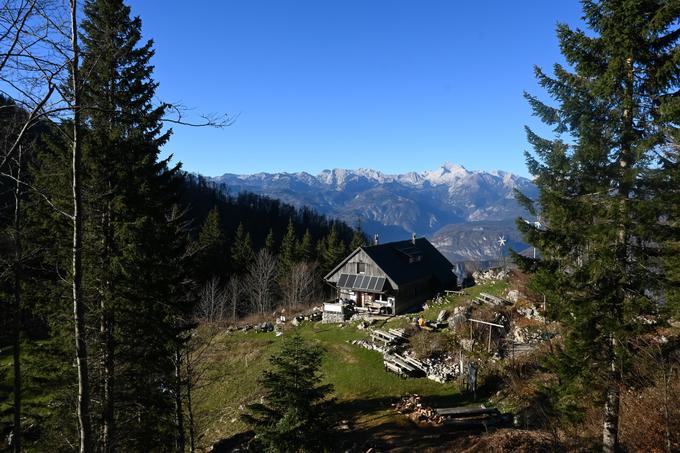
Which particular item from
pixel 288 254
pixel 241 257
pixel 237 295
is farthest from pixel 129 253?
pixel 241 257

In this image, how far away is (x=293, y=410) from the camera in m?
11.7

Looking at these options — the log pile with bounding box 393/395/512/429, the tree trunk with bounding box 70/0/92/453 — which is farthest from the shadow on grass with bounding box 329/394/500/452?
the tree trunk with bounding box 70/0/92/453

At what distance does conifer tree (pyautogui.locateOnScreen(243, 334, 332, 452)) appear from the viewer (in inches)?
459

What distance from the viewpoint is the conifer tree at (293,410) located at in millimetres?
11656

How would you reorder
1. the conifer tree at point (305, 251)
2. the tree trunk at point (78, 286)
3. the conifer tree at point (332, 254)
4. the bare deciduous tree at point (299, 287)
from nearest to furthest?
the tree trunk at point (78, 286) < the bare deciduous tree at point (299, 287) < the conifer tree at point (332, 254) < the conifer tree at point (305, 251)

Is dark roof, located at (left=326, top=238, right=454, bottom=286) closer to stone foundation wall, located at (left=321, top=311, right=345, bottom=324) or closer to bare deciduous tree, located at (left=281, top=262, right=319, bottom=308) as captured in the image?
bare deciduous tree, located at (left=281, top=262, right=319, bottom=308)

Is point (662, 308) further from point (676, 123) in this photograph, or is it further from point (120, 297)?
point (120, 297)

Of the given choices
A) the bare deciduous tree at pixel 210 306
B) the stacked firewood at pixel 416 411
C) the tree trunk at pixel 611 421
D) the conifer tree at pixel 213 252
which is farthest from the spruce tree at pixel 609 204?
the conifer tree at pixel 213 252

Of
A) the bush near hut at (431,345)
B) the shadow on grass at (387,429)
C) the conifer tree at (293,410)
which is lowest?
the shadow on grass at (387,429)

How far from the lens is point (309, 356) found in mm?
12312

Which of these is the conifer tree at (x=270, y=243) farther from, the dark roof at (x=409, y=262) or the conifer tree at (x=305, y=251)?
the dark roof at (x=409, y=262)

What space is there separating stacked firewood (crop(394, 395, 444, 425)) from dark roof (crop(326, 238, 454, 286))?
1935cm

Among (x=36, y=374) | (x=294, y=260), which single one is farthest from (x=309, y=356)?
(x=294, y=260)

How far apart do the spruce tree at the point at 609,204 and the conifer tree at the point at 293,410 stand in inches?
301
